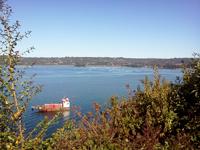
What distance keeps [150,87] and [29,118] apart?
5197cm

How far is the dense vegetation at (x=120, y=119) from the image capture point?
915 cm

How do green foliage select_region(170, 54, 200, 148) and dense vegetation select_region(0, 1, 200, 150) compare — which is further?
green foliage select_region(170, 54, 200, 148)

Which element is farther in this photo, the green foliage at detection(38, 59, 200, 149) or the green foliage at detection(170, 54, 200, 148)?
the green foliage at detection(170, 54, 200, 148)

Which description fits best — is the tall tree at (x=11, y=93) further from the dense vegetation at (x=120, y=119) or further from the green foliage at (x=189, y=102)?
the green foliage at (x=189, y=102)

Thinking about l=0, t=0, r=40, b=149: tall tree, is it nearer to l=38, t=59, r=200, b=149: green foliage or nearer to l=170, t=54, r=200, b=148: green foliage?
l=38, t=59, r=200, b=149: green foliage

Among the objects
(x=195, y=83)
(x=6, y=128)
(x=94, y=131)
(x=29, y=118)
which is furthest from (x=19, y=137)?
(x=29, y=118)

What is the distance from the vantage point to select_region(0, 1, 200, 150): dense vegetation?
9.15 m

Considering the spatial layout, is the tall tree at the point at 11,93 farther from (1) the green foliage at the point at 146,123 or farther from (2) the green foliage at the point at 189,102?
(2) the green foliage at the point at 189,102

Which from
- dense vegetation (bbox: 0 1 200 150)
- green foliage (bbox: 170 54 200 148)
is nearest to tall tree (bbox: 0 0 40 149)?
dense vegetation (bbox: 0 1 200 150)

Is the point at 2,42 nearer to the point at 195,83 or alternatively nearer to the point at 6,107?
the point at 6,107

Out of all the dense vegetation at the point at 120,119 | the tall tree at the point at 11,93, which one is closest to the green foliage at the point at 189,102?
the dense vegetation at the point at 120,119

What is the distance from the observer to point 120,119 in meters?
12.2

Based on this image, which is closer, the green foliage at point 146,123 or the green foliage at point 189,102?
the green foliage at point 146,123

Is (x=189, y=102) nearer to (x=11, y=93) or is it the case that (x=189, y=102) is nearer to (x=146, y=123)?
(x=146, y=123)
